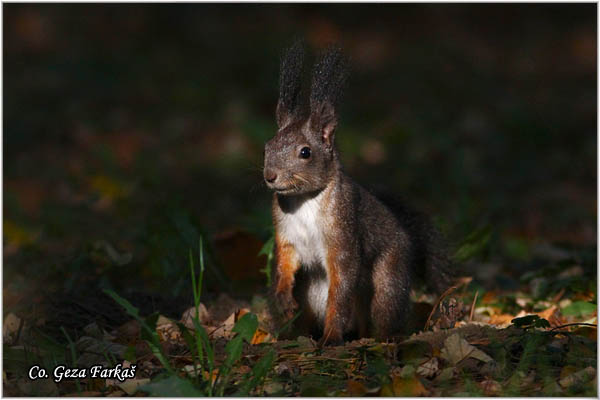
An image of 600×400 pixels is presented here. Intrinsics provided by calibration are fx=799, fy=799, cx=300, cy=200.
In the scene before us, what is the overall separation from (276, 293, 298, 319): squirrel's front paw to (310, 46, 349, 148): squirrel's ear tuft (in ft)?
2.60

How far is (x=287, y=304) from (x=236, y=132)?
6.45 m

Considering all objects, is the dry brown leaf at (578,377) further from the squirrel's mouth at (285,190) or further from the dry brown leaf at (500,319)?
the squirrel's mouth at (285,190)

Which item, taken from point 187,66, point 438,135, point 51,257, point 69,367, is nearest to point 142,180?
point 51,257

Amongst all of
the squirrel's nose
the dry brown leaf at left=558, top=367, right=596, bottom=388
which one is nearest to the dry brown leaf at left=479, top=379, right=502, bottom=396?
the dry brown leaf at left=558, top=367, right=596, bottom=388

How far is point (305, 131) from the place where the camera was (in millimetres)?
3943

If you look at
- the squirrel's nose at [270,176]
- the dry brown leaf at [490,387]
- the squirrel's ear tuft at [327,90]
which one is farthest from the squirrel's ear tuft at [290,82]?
the dry brown leaf at [490,387]

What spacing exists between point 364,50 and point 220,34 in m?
2.61

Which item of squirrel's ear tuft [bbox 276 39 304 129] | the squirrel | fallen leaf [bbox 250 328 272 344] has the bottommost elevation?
fallen leaf [bbox 250 328 272 344]

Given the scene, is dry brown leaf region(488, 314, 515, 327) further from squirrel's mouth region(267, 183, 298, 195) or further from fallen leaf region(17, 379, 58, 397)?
fallen leaf region(17, 379, 58, 397)

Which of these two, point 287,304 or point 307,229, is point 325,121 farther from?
point 287,304

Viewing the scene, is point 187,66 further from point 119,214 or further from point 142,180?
point 119,214

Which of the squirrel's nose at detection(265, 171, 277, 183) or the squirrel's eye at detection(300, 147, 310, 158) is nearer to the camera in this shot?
the squirrel's nose at detection(265, 171, 277, 183)

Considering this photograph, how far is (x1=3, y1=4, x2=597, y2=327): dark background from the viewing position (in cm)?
536

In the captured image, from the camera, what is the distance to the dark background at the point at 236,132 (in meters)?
5.36
